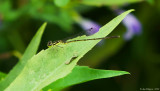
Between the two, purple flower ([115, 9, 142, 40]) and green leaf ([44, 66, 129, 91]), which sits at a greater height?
purple flower ([115, 9, 142, 40])

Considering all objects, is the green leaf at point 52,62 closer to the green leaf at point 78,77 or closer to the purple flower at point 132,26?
the green leaf at point 78,77

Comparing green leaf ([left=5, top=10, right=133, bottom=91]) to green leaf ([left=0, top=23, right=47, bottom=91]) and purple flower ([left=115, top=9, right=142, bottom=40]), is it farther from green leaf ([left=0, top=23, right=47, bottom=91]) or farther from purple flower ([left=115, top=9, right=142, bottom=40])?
purple flower ([left=115, top=9, right=142, bottom=40])

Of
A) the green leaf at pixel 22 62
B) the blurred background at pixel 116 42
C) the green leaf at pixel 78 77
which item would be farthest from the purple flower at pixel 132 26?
the green leaf at pixel 78 77

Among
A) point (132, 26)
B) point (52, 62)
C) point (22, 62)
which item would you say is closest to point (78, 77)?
point (52, 62)

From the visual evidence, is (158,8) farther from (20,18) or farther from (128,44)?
(20,18)

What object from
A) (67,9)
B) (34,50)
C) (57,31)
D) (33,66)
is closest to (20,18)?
(67,9)

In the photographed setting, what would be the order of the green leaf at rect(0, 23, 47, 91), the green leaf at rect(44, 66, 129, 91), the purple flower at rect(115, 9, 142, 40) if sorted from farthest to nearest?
the purple flower at rect(115, 9, 142, 40), the green leaf at rect(0, 23, 47, 91), the green leaf at rect(44, 66, 129, 91)

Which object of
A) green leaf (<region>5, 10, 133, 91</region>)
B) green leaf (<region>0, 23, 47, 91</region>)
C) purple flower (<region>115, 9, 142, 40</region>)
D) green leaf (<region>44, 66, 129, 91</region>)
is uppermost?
purple flower (<region>115, 9, 142, 40</region>)

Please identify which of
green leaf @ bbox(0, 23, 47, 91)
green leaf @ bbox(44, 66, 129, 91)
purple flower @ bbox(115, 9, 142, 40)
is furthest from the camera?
purple flower @ bbox(115, 9, 142, 40)

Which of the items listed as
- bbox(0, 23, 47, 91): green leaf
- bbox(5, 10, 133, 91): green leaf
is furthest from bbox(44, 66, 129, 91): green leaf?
bbox(0, 23, 47, 91): green leaf
